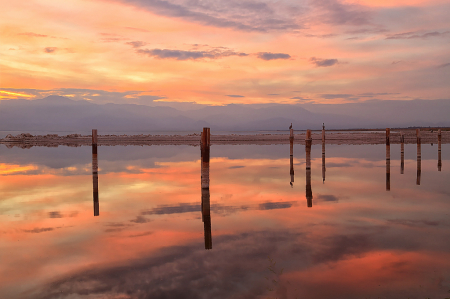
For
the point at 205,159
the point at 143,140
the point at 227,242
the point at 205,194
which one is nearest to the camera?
the point at 227,242

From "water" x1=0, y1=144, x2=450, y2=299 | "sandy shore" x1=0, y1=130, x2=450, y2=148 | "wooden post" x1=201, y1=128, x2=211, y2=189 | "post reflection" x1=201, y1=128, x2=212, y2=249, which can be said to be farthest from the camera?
"sandy shore" x1=0, y1=130, x2=450, y2=148

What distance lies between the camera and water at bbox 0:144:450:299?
22.9 ft

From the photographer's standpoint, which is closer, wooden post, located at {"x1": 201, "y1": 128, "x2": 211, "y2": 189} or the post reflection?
the post reflection

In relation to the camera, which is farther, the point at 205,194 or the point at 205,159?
the point at 205,159

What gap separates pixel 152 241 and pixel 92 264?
1.98 metres

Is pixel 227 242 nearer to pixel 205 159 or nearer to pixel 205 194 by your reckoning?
pixel 205 194

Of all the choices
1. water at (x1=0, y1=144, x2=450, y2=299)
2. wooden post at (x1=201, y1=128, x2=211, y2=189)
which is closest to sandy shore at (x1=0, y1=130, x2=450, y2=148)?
water at (x1=0, y1=144, x2=450, y2=299)

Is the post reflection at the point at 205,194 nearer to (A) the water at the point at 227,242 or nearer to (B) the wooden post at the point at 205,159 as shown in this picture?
(B) the wooden post at the point at 205,159

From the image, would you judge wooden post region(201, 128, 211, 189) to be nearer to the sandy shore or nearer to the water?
the water

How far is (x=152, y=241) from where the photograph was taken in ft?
32.0

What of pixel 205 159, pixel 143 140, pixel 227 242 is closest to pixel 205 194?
pixel 205 159

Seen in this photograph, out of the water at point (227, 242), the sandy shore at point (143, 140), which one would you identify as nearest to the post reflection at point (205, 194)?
the water at point (227, 242)

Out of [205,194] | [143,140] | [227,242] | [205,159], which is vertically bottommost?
[227,242]

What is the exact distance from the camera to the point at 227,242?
9.64 m
